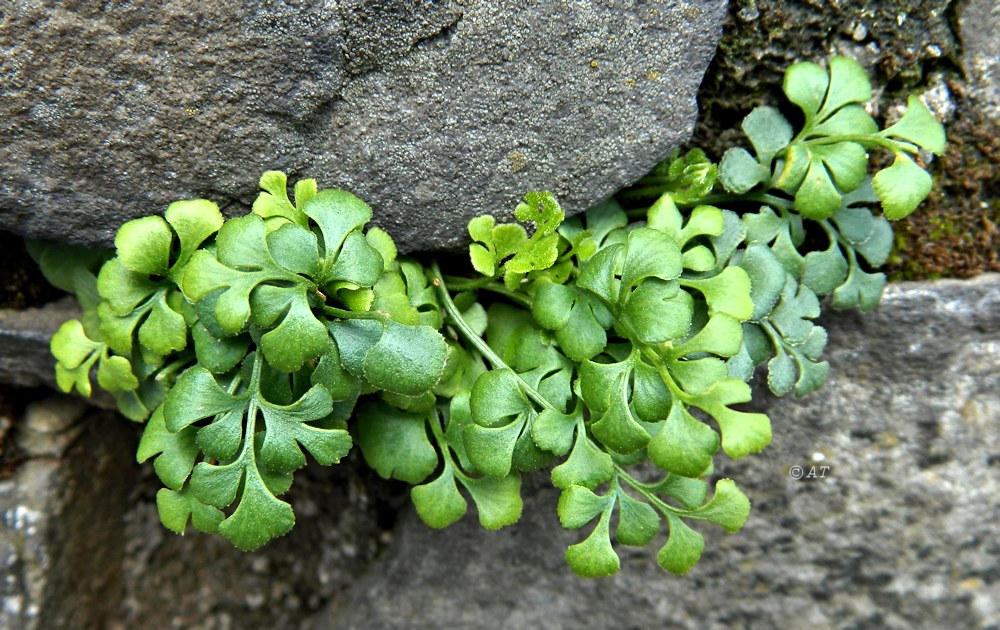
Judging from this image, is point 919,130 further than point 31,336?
No

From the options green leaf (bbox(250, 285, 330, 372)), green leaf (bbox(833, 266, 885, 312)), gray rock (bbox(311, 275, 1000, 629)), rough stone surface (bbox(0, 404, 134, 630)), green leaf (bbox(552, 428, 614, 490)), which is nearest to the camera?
green leaf (bbox(250, 285, 330, 372))

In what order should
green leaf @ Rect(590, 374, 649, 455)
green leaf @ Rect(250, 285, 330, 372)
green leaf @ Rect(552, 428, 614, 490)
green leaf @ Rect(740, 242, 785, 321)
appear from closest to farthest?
green leaf @ Rect(250, 285, 330, 372) < green leaf @ Rect(590, 374, 649, 455) < green leaf @ Rect(552, 428, 614, 490) < green leaf @ Rect(740, 242, 785, 321)

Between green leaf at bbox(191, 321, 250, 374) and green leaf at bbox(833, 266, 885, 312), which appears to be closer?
green leaf at bbox(191, 321, 250, 374)

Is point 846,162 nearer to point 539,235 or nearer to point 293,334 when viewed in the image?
point 539,235

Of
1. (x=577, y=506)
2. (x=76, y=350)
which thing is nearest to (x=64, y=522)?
(x=76, y=350)

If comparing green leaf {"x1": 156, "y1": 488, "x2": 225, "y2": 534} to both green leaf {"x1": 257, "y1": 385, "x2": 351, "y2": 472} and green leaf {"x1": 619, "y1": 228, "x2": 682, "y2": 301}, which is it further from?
green leaf {"x1": 619, "y1": 228, "x2": 682, "y2": 301}

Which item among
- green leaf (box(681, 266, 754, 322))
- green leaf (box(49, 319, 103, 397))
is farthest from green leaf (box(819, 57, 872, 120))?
green leaf (box(49, 319, 103, 397))

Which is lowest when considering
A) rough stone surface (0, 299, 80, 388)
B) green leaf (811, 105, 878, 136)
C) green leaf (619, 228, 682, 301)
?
→ rough stone surface (0, 299, 80, 388)

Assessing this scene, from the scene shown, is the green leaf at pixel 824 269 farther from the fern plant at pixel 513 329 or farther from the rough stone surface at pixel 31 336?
the rough stone surface at pixel 31 336

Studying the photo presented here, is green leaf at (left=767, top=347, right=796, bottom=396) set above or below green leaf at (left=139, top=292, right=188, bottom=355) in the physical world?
above
